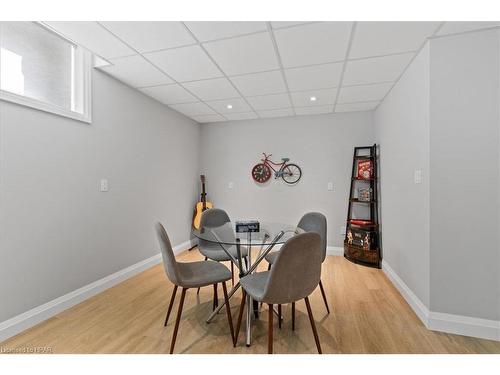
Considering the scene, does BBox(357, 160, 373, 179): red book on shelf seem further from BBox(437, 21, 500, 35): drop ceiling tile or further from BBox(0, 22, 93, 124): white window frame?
BBox(0, 22, 93, 124): white window frame

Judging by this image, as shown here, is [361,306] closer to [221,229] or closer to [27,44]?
[221,229]

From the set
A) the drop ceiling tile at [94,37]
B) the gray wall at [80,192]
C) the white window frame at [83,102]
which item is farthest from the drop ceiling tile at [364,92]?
the white window frame at [83,102]

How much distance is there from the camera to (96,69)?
2596 mm

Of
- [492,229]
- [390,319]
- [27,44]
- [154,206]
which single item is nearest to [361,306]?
[390,319]

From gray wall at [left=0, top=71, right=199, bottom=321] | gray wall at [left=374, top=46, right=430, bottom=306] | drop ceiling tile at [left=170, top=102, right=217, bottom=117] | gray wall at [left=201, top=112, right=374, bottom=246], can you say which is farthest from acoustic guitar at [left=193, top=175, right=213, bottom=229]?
gray wall at [left=374, top=46, right=430, bottom=306]

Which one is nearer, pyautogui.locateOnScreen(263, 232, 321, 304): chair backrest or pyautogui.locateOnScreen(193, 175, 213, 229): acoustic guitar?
pyautogui.locateOnScreen(263, 232, 321, 304): chair backrest

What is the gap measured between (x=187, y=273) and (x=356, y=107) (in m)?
3.42

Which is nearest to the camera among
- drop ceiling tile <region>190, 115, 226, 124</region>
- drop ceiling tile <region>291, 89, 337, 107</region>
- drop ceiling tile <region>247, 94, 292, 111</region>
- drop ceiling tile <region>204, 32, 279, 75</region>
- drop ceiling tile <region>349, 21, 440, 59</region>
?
drop ceiling tile <region>349, 21, 440, 59</region>

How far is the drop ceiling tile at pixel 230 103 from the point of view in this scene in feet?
11.5

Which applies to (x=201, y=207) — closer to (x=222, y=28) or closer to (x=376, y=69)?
(x=222, y=28)

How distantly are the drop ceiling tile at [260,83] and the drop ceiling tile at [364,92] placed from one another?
821mm

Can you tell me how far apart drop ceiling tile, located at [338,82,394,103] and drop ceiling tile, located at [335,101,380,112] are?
0.18m

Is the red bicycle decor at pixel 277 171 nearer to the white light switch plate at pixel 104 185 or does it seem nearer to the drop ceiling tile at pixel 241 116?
the drop ceiling tile at pixel 241 116

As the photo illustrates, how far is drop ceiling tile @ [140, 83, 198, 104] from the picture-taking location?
120 inches
